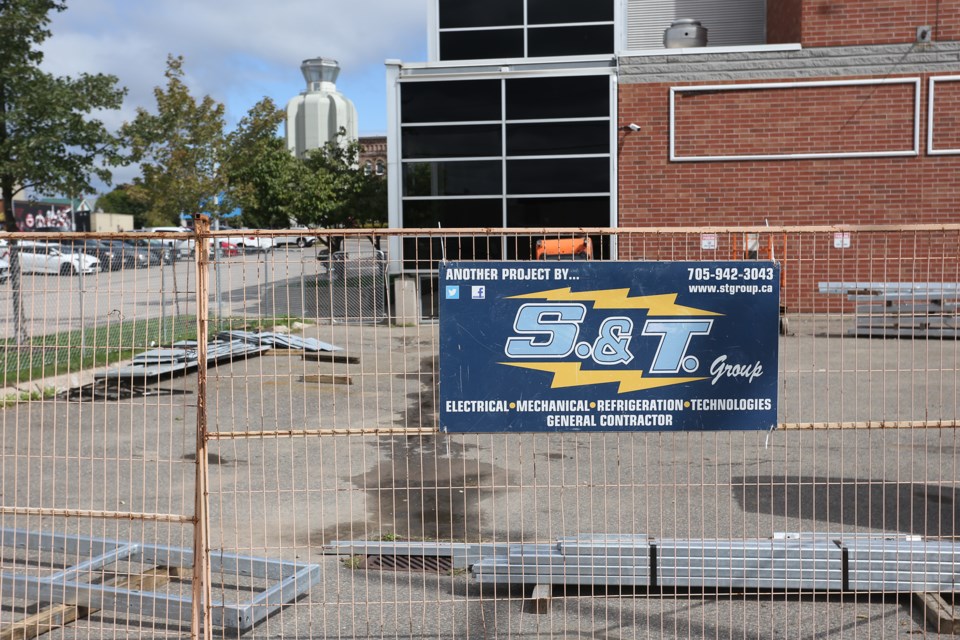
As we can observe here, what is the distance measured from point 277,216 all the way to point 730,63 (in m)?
14.7

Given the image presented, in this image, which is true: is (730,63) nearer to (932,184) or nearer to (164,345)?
(932,184)

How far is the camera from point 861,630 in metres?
5.24

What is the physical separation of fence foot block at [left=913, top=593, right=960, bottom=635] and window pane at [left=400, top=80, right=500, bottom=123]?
1733cm

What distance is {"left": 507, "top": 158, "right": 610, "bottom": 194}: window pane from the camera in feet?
70.6

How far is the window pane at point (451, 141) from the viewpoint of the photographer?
2169 centimetres

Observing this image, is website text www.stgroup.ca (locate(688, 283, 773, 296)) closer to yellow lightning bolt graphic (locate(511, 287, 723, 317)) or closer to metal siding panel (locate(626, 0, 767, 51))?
yellow lightning bolt graphic (locate(511, 287, 723, 317))

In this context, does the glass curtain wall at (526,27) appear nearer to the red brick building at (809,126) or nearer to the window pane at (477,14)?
the window pane at (477,14)

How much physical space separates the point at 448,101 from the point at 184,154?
6.90 m

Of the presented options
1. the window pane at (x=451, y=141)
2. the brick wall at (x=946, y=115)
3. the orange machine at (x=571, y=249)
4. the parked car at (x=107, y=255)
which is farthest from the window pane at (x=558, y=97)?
the parked car at (x=107, y=255)

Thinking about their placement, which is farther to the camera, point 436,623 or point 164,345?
point 164,345

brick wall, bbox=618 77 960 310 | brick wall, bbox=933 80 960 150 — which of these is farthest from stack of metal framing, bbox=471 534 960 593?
brick wall, bbox=933 80 960 150

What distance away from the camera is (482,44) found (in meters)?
23.3

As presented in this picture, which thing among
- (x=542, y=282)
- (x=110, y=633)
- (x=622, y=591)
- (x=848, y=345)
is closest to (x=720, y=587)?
(x=622, y=591)

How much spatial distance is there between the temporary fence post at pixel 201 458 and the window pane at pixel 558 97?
17.2 meters
